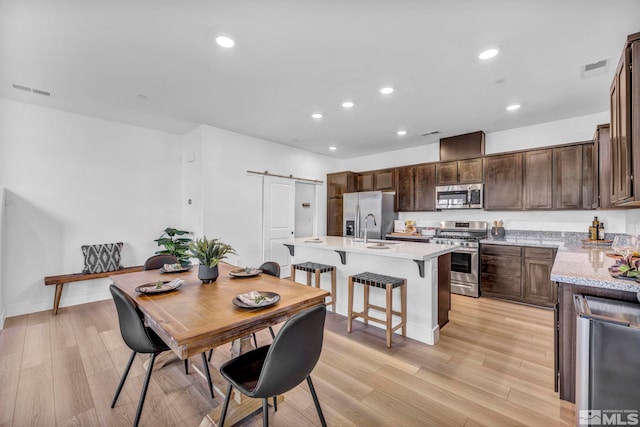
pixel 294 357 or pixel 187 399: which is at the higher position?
pixel 294 357

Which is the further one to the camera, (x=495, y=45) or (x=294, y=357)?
(x=495, y=45)

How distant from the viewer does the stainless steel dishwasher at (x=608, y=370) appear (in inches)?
44.4

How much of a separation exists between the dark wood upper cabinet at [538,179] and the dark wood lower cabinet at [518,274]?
0.75m

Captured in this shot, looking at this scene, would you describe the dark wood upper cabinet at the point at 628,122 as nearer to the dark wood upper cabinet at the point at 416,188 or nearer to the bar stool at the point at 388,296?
the bar stool at the point at 388,296

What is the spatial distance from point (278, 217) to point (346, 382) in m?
3.60

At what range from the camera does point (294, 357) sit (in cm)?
128

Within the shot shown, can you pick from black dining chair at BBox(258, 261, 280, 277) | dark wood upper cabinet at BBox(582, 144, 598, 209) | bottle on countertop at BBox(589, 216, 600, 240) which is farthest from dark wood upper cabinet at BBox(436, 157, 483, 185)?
black dining chair at BBox(258, 261, 280, 277)

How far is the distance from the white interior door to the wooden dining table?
2.83m

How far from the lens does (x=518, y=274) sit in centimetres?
388

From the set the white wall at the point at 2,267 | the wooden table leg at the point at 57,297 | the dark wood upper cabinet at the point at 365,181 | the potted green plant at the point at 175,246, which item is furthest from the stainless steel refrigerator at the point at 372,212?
the white wall at the point at 2,267

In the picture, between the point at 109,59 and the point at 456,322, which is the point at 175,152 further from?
the point at 456,322

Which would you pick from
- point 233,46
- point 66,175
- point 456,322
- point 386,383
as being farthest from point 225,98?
point 456,322

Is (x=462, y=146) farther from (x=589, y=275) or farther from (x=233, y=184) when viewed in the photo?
(x=233, y=184)

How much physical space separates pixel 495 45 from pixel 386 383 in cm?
293
